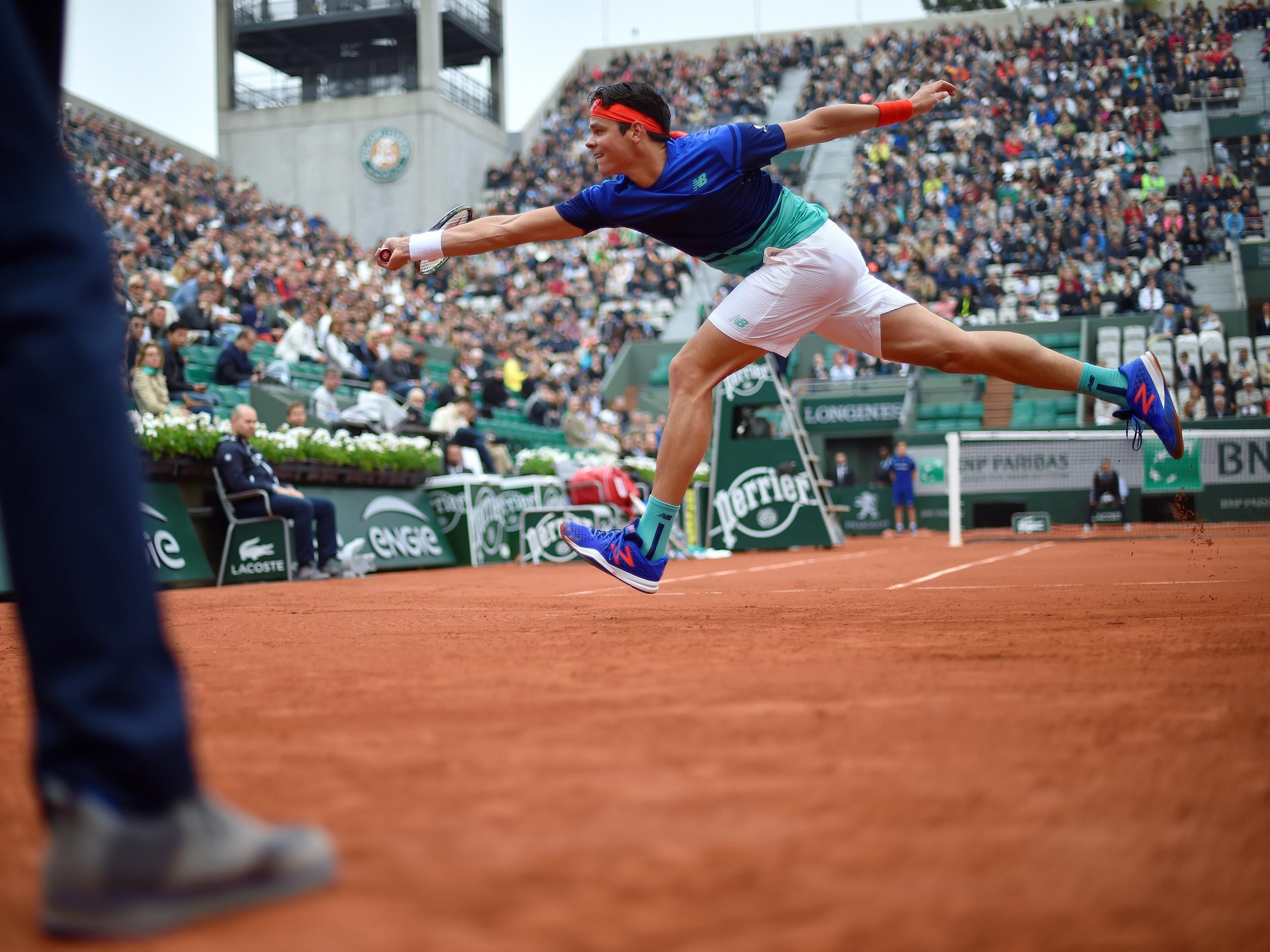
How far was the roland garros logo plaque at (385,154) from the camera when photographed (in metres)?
38.7

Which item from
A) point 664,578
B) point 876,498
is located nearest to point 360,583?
point 664,578

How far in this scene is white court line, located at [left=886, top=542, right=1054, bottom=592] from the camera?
709cm

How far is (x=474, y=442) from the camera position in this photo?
1559cm

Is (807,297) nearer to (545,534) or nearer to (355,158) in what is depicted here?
(545,534)

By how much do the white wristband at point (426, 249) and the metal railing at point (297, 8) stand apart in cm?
3738

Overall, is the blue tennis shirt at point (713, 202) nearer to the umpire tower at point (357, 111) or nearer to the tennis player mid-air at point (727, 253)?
the tennis player mid-air at point (727, 253)

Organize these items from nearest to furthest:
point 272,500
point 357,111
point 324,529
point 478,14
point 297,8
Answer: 1. point 272,500
2. point 324,529
3. point 357,111
4. point 297,8
5. point 478,14

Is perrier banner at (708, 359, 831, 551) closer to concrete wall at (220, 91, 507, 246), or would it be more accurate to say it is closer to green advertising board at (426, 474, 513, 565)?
green advertising board at (426, 474, 513, 565)

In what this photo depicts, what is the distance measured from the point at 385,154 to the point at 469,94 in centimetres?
439

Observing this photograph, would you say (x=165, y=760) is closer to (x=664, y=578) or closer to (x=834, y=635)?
(x=834, y=635)

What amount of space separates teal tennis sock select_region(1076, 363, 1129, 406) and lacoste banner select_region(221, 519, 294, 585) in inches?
297

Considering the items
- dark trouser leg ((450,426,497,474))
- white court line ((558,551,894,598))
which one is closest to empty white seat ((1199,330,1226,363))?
white court line ((558,551,894,598))

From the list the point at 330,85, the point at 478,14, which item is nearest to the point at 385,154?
the point at 330,85

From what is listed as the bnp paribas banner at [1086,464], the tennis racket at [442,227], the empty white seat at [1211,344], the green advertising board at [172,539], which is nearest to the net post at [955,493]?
the bnp paribas banner at [1086,464]
